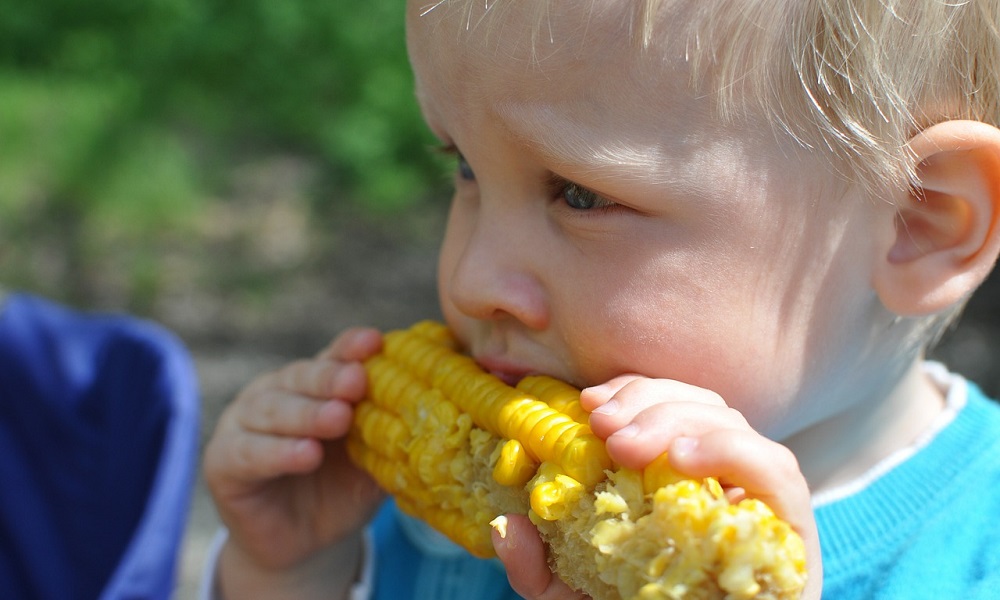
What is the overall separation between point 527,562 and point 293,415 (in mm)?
657

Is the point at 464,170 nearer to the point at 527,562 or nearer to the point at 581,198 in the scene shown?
the point at 581,198

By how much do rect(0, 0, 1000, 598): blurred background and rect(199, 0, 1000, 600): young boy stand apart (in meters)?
2.89

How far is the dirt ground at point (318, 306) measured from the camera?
4090 mm

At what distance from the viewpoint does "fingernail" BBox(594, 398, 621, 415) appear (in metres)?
1.18

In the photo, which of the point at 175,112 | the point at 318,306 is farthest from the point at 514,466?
the point at 175,112

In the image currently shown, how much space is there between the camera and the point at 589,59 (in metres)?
1.25

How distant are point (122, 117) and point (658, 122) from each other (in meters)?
4.96

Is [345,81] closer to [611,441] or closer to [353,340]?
[353,340]

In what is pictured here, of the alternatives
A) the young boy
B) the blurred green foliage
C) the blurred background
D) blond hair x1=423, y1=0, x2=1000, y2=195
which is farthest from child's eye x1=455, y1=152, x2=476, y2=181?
the blurred green foliage

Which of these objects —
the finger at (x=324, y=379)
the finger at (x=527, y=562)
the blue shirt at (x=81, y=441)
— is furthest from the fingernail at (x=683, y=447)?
the blue shirt at (x=81, y=441)

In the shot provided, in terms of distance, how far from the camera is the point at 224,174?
596cm

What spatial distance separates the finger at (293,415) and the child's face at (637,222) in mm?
395

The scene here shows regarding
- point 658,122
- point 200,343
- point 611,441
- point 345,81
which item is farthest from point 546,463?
point 345,81

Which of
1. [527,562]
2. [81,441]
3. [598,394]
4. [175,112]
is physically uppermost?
[598,394]
